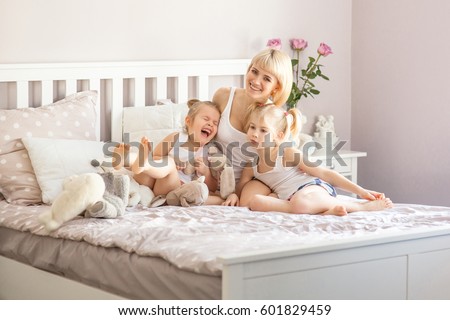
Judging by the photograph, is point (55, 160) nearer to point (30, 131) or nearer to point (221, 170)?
point (30, 131)

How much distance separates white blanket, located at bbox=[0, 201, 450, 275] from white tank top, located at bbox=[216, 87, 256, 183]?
0.32 meters

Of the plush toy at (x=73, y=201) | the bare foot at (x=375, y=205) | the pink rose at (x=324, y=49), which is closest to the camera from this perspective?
the plush toy at (x=73, y=201)

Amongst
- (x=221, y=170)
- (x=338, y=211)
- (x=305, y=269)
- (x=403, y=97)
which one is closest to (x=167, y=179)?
(x=221, y=170)

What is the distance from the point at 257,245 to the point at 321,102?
2.32 meters

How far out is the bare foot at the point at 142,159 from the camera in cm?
322

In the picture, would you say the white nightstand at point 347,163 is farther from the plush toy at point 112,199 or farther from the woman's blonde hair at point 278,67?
the plush toy at point 112,199

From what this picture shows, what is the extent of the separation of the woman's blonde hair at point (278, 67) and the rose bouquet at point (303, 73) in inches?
30.7

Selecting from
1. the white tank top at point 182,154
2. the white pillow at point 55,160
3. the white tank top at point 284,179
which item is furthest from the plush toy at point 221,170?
the white pillow at point 55,160

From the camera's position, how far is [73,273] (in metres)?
2.84

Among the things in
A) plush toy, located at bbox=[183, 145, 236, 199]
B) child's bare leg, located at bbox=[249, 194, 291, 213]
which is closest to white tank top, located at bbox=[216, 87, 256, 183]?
plush toy, located at bbox=[183, 145, 236, 199]

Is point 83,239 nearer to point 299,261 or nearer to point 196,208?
point 196,208

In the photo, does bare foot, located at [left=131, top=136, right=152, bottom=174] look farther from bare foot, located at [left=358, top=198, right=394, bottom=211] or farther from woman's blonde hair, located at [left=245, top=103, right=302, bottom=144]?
bare foot, located at [left=358, top=198, right=394, bottom=211]

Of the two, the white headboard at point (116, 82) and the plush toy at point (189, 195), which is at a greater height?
the white headboard at point (116, 82)

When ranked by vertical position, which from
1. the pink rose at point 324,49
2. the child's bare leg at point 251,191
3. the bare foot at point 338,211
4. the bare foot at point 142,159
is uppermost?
the pink rose at point 324,49
